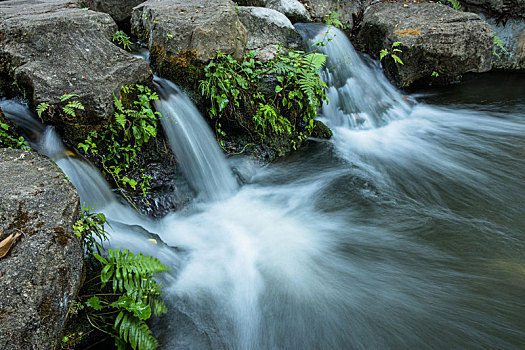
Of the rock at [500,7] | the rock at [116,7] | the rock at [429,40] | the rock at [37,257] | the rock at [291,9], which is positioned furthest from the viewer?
the rock at [500,7]

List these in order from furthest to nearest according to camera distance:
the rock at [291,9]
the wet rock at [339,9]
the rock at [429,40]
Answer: the wet rock at [339,9]
the rock at [291,9]
the rock at [429,40]

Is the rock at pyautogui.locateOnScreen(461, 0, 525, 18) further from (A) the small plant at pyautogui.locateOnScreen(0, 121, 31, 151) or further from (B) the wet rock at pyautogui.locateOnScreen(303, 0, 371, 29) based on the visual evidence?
(A) the small plant at pyautogui.locateOnScreen(0, 121, 31, 151)

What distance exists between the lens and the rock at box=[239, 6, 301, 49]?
19.9 feet

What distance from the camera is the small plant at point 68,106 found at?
3539mm

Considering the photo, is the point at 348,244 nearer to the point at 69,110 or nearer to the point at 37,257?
the point at 37,257

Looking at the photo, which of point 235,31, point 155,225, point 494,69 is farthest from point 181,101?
point 494,69

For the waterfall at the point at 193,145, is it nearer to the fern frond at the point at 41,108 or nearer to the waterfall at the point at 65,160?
the waterfall at the point at 65,160

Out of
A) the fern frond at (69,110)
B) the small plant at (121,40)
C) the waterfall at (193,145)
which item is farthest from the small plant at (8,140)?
the small plant at (121,40)

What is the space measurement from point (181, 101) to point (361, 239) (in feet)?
9.72

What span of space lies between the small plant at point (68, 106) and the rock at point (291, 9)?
5321mm

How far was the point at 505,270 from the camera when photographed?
10.5 feet

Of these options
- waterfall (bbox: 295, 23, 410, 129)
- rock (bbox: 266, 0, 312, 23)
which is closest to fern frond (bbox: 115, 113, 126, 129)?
waterfall (bbox: 295, 23, 410, 129)

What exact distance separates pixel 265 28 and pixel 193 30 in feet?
6.21

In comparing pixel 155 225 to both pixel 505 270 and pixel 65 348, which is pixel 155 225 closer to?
pixel 65 348
